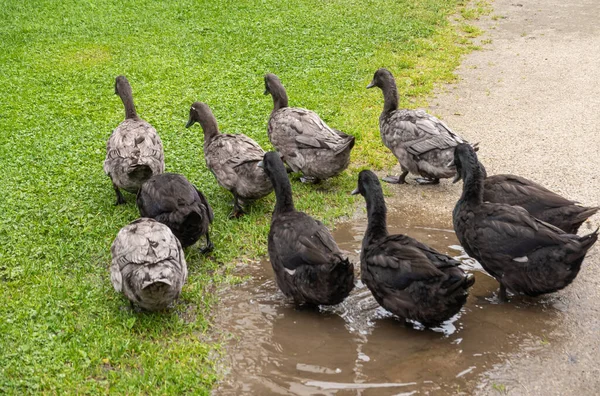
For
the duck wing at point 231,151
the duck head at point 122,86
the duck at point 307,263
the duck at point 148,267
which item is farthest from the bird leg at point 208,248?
the duck head at point 122,86

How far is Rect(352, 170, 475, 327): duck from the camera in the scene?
576 cm

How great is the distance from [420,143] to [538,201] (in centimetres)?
212

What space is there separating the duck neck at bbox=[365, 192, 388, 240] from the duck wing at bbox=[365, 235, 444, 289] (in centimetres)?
24

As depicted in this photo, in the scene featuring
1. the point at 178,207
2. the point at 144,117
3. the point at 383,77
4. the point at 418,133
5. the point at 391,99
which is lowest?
the point at 144,117

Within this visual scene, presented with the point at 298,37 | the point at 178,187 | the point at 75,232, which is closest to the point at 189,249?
the point at 178,187

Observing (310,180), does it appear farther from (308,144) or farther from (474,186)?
(474,186)

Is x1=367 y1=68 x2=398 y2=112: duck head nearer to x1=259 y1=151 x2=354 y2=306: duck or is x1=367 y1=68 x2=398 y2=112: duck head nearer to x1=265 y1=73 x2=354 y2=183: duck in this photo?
x1=265 y1=73 x2=354 y2=183: duck

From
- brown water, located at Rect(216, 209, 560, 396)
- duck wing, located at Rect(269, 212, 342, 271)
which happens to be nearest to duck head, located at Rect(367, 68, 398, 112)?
duck wing, located at Rect(269, 212, 342, 271)

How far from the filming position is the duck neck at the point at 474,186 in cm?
689

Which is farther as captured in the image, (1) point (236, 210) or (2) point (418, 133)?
(2) point (418, 133)

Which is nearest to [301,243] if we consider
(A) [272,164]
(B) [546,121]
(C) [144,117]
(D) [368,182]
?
(D) [368,182]

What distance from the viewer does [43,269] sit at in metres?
7.16

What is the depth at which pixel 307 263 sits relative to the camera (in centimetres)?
627

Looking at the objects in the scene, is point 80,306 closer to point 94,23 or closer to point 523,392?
point 523,392
